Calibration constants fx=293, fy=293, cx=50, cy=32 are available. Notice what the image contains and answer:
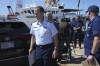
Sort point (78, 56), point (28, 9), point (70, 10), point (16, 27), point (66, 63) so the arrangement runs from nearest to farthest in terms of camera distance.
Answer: point (16, 27) < point (66, 63) < point (78, 56) < point (28, 9) < point (70, 10)

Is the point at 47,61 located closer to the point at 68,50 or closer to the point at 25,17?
the point at 68,50

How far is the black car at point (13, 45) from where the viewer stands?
7039mm

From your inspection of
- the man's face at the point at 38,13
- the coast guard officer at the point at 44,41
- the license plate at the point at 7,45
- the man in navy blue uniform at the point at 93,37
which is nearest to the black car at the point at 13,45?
the license plate at the point at 7,45

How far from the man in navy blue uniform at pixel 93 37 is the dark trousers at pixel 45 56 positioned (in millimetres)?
839

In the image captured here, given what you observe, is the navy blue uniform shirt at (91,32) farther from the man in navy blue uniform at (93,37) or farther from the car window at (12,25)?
the car window at (12,25)

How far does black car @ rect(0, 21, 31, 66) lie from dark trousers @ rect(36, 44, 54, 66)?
1.48 meters

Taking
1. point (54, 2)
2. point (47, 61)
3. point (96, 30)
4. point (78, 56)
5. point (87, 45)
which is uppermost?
point (96, 30)

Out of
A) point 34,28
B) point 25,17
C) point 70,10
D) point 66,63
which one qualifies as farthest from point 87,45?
point 70,10

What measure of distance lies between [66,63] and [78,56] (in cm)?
179

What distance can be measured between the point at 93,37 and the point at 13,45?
278 cm

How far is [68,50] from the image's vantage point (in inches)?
416

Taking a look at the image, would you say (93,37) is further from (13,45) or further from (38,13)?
(13,45)

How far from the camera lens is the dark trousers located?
5.71m

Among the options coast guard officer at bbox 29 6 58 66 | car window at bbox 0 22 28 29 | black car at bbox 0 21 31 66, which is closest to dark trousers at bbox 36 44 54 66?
coast guard officer at bbox 29 6 58 66
